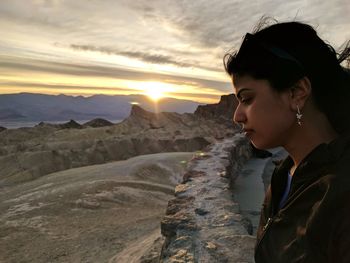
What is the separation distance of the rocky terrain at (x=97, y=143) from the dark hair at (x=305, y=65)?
12172mm

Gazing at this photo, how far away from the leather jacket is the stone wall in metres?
1.71

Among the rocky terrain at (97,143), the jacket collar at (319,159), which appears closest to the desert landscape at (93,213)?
the rocky terrain at (97,143)

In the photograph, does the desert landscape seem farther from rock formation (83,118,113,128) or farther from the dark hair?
rock formation (83,118,113,128)

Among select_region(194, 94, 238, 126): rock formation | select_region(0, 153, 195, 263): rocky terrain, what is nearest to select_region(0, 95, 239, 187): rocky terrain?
select_region(194, 94, 238, 126): rock formation

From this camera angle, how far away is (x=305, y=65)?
1.28 metres

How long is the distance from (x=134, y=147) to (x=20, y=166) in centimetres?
1117

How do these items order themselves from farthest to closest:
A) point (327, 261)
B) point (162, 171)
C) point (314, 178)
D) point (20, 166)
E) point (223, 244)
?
point (20, 166) < point (162, 171) < point (223, 244) < point (314, 178) < point (327, 261)

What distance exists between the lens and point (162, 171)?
1261 centimetres

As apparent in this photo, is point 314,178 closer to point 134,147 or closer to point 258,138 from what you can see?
point 258,138

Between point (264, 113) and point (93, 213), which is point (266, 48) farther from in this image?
point (93, 213)

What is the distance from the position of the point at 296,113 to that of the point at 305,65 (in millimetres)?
175

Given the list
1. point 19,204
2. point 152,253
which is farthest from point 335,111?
point 19,204

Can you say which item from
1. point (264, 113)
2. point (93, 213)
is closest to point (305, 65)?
point (264, 113)

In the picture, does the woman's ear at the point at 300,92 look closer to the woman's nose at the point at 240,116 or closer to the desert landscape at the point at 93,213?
the woman's nose at the point at 240,116
